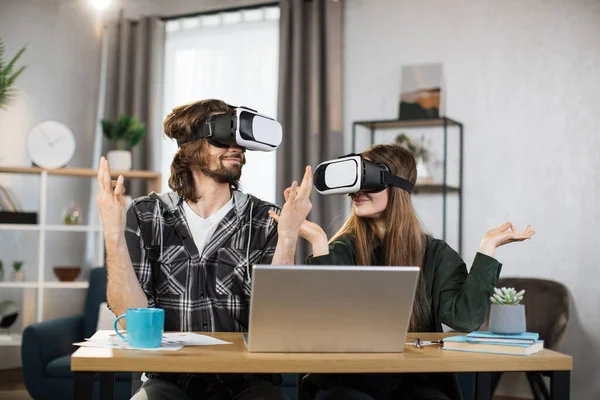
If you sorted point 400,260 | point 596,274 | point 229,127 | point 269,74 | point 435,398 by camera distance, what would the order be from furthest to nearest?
1. point 269,74
2. point 596,274
3. point 400,260
4. point 229,127
5. point 435,398

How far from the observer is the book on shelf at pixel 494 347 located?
1.69m

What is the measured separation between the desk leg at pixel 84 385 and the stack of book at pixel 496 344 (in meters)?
0.78

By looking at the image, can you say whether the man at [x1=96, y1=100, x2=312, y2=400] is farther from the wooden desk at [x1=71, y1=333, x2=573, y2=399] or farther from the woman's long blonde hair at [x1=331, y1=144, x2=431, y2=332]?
the wooden desk at [x1=71, y1=333, x2=573, y2=399]

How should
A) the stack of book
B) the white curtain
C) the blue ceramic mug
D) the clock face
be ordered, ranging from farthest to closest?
the white curtain → the clock face → the stack of book → the blue ceramic mug

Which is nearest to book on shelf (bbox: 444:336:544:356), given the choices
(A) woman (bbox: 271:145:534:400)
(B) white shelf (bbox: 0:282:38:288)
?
(A) woman (bbox: 271:145:534:400)

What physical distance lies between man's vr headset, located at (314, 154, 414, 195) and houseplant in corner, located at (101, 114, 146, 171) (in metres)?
2.87

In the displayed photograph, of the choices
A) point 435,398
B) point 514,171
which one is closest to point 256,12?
point 514,171

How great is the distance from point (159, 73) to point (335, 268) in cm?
411

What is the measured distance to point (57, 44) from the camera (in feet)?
17.4

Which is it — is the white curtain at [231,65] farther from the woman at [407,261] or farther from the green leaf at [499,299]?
the green leaf at [499,299]

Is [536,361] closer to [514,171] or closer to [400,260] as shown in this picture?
[400,260]

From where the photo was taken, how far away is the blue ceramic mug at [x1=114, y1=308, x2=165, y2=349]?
1.59 m

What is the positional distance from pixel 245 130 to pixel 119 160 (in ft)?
9.46

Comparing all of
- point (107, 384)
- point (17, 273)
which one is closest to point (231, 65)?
point (17, 273)
